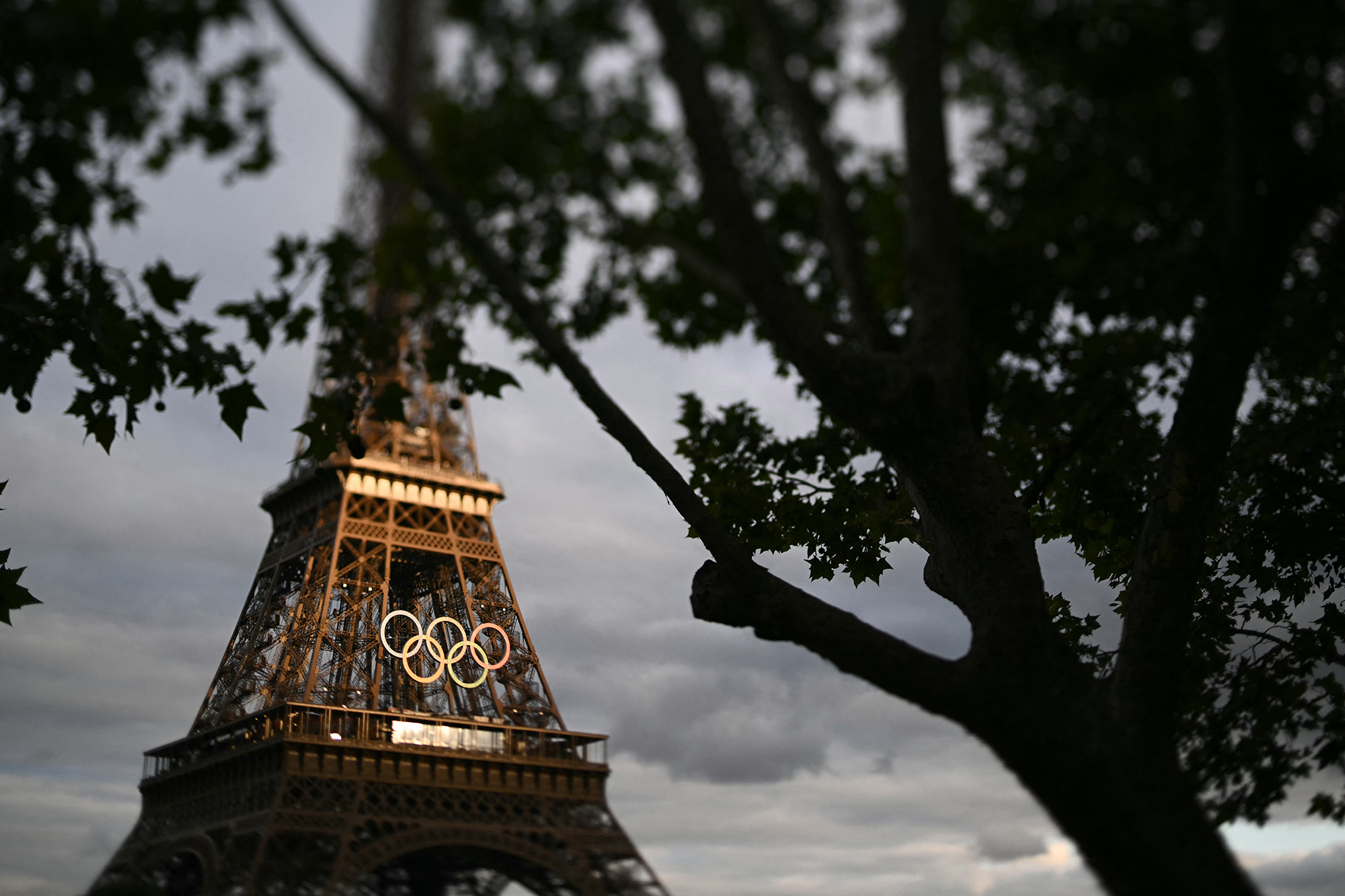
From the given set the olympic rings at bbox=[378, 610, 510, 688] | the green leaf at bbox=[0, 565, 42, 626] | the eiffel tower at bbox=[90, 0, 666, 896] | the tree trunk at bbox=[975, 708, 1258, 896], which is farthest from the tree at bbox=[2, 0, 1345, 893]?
the olympic rings at bbox=[378, 610, 510, 688]

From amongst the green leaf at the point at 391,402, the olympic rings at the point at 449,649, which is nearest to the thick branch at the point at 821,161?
the green leaf at the point at 391,402

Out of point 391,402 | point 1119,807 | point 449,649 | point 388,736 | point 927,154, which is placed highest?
point 449,649

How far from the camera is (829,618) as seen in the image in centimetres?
534

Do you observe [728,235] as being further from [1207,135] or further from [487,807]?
[487,807]

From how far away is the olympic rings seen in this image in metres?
36.3

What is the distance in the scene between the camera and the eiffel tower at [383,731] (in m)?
31.2

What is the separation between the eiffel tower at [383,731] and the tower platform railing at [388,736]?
7 cm

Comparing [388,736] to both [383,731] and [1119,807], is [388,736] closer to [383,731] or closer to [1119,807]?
[383,731]

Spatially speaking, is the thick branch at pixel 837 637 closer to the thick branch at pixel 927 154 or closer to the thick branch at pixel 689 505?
the thick branch at pixel 689 505

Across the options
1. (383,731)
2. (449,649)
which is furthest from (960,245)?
(449,649)

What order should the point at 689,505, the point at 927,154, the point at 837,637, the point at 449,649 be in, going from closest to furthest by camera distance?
the point at 927,154, the point at 837,637, the point at 689,505, the point at 449,649

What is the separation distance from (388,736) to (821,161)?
32536 mm

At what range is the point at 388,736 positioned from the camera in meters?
34.3

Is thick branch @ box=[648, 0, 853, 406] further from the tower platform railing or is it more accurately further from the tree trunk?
the tower platform railing
